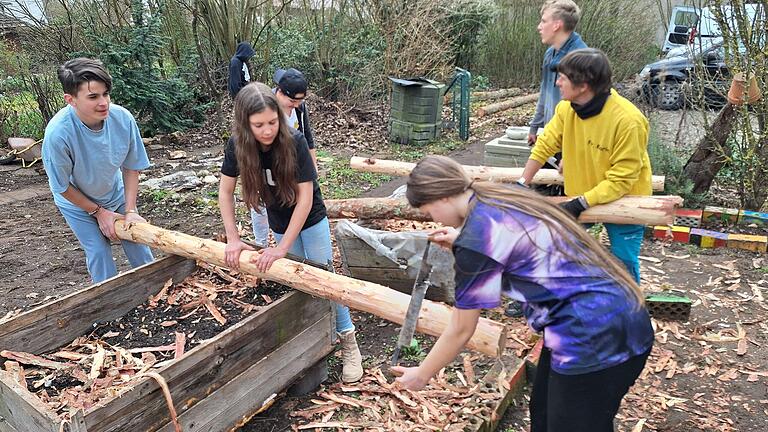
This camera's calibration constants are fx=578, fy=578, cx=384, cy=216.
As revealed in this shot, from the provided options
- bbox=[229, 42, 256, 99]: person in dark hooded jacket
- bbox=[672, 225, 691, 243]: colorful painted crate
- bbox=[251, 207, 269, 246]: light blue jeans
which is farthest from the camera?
bbox=[229, 42, 256, 99]: person in dark hooded jacket

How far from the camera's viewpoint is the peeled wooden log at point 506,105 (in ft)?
Answer: 44.6

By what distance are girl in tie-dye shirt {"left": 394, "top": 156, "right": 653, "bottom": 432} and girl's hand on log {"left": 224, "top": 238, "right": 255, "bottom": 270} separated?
5.46ft

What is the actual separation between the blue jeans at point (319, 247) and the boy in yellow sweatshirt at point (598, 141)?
1.52 metres

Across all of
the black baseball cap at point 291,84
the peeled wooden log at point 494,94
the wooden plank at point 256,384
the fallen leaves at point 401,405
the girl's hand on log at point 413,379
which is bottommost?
the fallen leaves at point 401,405

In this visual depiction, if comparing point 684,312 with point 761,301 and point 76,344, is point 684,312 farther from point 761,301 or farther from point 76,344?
point 76,344

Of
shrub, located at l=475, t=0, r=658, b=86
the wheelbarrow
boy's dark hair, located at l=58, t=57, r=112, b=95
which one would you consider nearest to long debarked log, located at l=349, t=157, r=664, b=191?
boy's dark hair, located at l=58, t=57, r=112, b=95

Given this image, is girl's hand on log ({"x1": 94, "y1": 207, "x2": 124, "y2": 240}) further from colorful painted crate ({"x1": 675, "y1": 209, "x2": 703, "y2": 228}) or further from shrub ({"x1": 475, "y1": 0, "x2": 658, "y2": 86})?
shrub ({"x1": 475, "y1": 0, "x2": 658, "y2": 86})

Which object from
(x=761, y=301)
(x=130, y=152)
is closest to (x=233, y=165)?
(x=130, y=152)

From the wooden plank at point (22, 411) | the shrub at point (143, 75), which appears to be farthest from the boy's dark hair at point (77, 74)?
the shrub at point (143, 75)

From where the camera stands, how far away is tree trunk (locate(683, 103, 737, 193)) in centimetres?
613

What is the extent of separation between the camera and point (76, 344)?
3277mm

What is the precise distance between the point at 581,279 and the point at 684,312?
2.98 m

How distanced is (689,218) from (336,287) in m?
4.71

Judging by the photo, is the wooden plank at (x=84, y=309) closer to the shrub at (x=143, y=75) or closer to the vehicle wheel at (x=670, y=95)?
the shrub at (x=143, y=75)
